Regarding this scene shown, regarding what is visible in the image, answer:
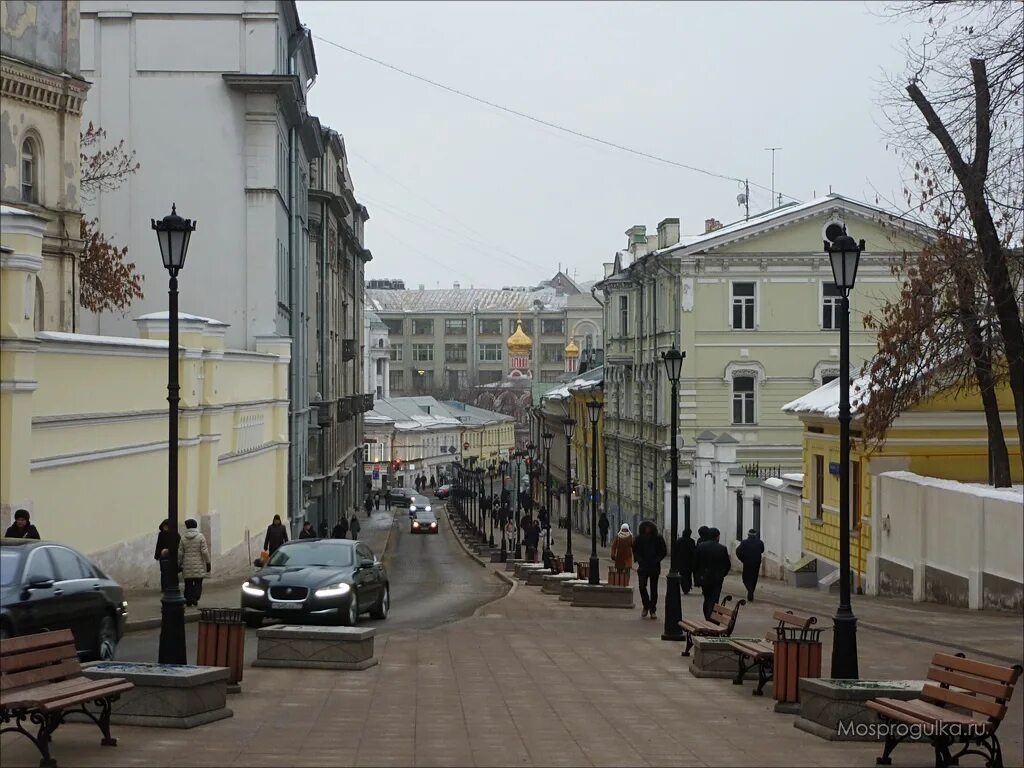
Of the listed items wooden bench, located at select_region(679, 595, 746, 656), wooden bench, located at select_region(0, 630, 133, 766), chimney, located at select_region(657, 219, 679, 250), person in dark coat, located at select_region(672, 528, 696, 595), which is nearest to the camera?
wooden bench, located at select_region(0, 630, 133, 766)

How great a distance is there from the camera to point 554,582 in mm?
32531

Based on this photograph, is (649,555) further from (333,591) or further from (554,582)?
(554,582)

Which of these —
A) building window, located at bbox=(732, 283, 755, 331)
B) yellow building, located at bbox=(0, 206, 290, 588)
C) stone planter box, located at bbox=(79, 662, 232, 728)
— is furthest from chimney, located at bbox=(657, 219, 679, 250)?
stone planter box, located at bbox=(79, 662, 232, 728)

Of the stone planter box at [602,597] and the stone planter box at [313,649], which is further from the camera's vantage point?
the stone planter box at [602,597]

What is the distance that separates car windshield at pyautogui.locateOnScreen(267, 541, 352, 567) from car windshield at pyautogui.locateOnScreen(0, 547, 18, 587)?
8.70 metres

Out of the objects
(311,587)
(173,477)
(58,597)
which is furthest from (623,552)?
(58,597)

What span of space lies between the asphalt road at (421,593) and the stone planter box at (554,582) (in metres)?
1.01

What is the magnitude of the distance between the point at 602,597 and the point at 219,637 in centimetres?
1449

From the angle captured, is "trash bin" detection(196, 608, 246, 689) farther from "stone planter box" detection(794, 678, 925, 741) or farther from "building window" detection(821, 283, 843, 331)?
"building window" detection(821, 283, 843, 331)

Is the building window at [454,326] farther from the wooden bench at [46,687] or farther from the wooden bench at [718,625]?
the wooden bench at [46,687]

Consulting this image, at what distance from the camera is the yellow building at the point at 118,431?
19047mm

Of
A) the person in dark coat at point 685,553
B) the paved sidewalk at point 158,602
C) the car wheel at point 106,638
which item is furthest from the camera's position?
the person in dark coat at point 685,553

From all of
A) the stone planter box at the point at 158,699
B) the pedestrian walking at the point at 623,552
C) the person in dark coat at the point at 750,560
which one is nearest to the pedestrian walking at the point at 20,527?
the stone planter box at the point at 158,699

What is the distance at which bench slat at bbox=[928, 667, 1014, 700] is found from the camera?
9906mm
